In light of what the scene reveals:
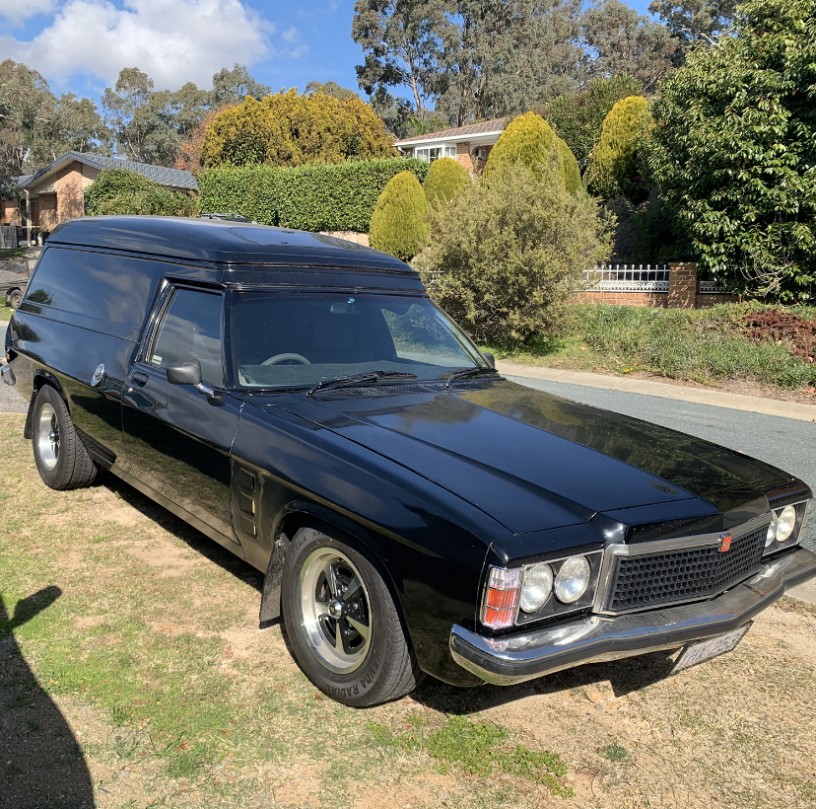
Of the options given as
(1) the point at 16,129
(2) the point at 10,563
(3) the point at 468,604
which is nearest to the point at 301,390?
(3) the point at 468,604

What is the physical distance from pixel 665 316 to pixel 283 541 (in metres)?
11.6

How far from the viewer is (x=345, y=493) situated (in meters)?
3.01

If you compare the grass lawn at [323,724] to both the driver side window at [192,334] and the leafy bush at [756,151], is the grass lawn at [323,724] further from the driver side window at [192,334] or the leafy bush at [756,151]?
the leafy bush at [756,151]

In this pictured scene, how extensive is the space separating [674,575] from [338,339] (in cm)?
215

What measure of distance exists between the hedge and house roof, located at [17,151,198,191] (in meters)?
14.4

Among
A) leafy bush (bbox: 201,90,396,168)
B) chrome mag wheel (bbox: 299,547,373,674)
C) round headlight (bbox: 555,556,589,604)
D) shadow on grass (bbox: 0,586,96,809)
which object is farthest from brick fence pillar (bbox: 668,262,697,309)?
leafy bush (bbox: 201,90,396,168)

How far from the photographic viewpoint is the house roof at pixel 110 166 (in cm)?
4350

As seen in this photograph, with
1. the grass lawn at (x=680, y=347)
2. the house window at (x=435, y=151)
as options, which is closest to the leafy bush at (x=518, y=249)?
the grass lawn at (x=680, y=347)

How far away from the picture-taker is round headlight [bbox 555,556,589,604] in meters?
2.69

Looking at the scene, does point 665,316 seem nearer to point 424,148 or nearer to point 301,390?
point 301,390

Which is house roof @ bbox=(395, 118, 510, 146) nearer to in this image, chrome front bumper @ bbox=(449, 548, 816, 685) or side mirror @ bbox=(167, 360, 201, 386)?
side mirror @ bbox=(167, 360, 201, 386)

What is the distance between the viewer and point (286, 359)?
3.98 meters

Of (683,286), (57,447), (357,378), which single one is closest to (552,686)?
(357,378)

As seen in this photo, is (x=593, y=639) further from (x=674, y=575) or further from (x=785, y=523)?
(x=785, y=523)
